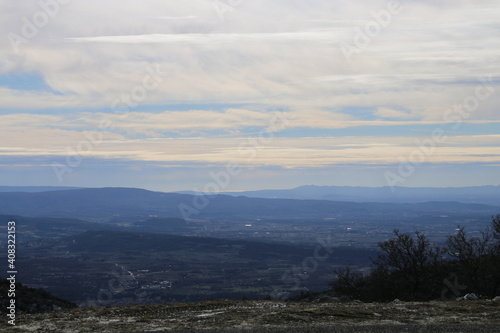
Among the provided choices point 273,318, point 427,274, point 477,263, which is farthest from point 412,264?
point 273,318

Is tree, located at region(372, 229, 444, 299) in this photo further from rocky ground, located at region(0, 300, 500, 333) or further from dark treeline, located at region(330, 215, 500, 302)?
rocky ground, located at region(0, 300, 500, 333)

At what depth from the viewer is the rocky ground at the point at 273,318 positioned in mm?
18047

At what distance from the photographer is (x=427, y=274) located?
32.4m

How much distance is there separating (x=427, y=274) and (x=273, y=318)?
16.6 meters

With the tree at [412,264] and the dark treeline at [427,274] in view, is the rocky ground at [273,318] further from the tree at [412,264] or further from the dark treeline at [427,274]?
the tree at [412,264]

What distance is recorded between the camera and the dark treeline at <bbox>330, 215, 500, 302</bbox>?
2997 centimetres

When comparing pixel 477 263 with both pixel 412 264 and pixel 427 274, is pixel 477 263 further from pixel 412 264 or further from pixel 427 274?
pixel 412 264

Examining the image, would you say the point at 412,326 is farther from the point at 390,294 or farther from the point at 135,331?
the point at 390,294

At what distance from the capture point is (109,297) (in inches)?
3900

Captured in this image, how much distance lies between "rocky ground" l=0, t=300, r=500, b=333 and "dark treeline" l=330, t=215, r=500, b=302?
7.67 meters

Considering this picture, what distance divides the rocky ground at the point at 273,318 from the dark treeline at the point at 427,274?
767cm

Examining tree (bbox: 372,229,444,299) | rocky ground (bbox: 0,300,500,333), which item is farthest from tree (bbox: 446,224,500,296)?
rocky ground (bbox: 0,300,500,333)

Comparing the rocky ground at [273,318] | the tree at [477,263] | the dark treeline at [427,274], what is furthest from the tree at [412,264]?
the rocky ground at [273,318]

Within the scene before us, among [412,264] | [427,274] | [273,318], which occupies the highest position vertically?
[412,264]
